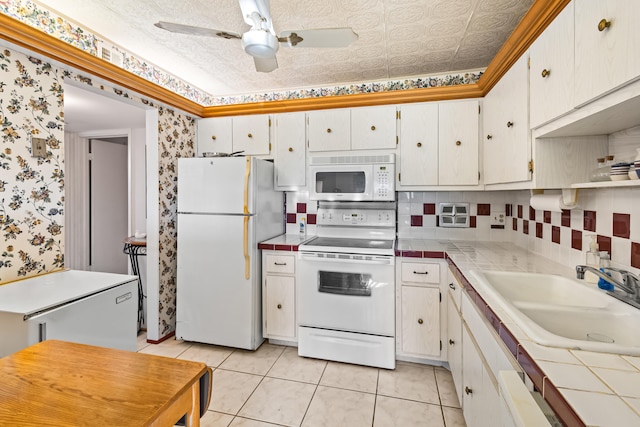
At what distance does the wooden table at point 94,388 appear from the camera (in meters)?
0.72

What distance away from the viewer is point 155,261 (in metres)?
2.74

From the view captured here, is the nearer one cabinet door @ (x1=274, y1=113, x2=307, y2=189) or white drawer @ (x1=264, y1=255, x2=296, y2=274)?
white drawer @ (x1=264, y1=255, x2=296, y2=274)

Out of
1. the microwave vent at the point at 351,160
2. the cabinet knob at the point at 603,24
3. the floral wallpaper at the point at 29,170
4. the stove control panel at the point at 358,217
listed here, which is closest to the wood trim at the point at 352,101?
the microwave vent at the point at 351,160

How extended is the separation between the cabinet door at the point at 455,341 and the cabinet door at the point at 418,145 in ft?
3.44

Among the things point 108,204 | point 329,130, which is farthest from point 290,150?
point 108,204

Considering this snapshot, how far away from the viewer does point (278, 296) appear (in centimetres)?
262

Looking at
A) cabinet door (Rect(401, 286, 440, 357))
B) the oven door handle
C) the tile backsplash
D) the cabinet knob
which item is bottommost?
cabinet door (Rect(401, 286, 440, 357))

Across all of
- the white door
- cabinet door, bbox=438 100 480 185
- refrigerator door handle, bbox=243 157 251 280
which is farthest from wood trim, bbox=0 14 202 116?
the white door

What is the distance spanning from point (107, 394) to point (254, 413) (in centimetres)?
132

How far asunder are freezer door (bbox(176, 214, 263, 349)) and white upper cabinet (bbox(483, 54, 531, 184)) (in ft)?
6.28

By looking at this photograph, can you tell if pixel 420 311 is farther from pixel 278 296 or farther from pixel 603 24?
pixel 603 24

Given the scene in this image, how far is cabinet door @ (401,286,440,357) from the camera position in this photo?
2291 millimetres

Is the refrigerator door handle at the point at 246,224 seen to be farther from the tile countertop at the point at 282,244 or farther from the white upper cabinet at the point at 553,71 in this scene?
the white upper cabinet at the point at 553,71

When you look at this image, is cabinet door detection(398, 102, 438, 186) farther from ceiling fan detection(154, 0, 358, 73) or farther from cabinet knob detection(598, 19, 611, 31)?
cabinet knob detection(598, 19, 611, 31)
